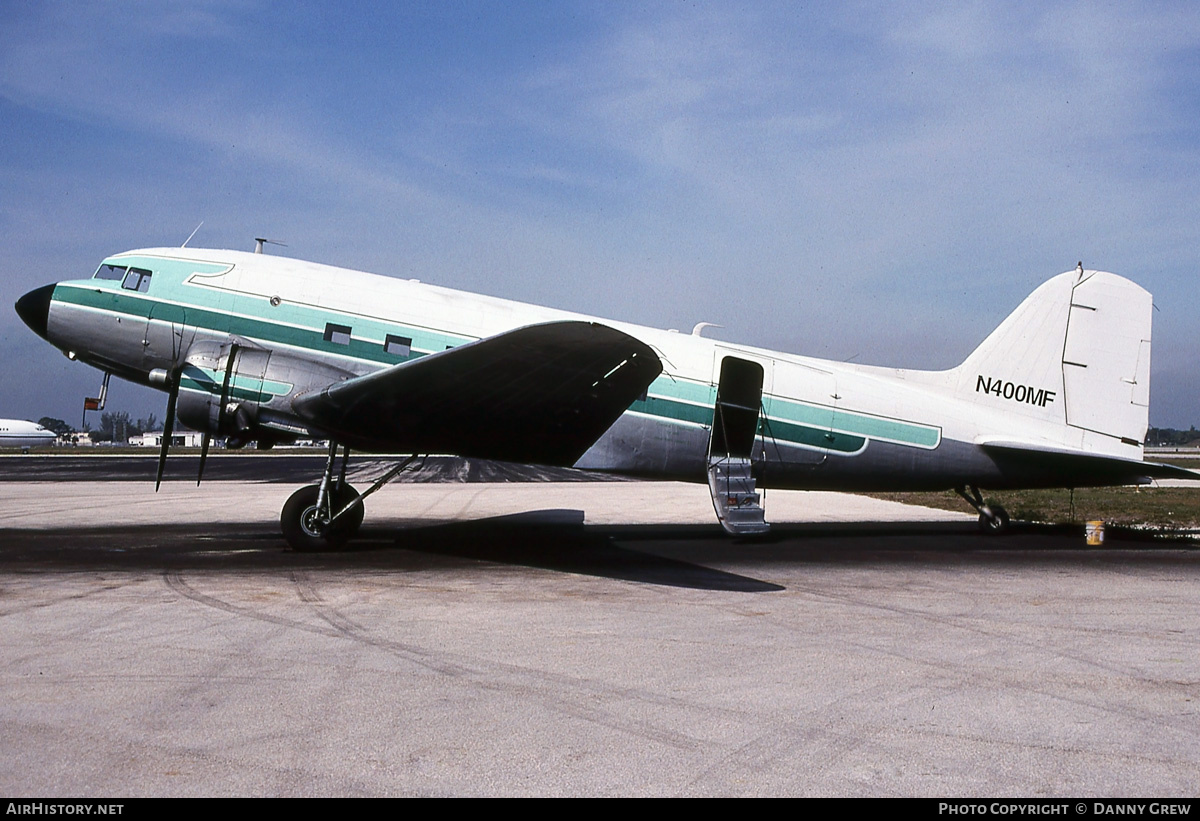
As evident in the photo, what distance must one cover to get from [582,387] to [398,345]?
330 cm

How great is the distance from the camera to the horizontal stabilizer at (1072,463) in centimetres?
1361

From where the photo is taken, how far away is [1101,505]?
23516 millimetres

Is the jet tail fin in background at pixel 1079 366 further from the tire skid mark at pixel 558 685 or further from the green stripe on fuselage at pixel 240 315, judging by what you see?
the tire skid mark at pixel 558 685

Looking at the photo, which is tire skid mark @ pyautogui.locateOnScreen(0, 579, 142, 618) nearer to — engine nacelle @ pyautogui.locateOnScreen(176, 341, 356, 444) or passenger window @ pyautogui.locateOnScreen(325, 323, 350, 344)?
engine nacelle @ pyautogui.locateOnScreen(176, 341, 356, 444)

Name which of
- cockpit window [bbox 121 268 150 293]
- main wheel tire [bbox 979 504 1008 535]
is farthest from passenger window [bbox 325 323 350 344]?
main wheel tire [bbox 979 504 1008 535]

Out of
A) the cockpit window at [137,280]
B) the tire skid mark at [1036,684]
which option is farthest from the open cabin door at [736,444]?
the cockpit window at [137,280]

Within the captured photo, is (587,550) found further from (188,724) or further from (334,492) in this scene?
(188,724)

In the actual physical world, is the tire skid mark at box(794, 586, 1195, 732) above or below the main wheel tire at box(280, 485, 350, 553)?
above

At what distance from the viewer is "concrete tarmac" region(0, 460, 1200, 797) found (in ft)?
13.3

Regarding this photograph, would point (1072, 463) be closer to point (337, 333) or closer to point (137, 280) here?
point (337, 333)

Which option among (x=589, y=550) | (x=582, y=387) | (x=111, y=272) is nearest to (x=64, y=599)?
(x=582, y=387)

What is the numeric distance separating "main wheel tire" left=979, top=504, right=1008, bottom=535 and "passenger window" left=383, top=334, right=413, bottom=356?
10825 millimetres

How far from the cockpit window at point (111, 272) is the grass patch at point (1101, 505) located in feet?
53.7

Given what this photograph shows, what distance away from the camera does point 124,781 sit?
3814 mm
